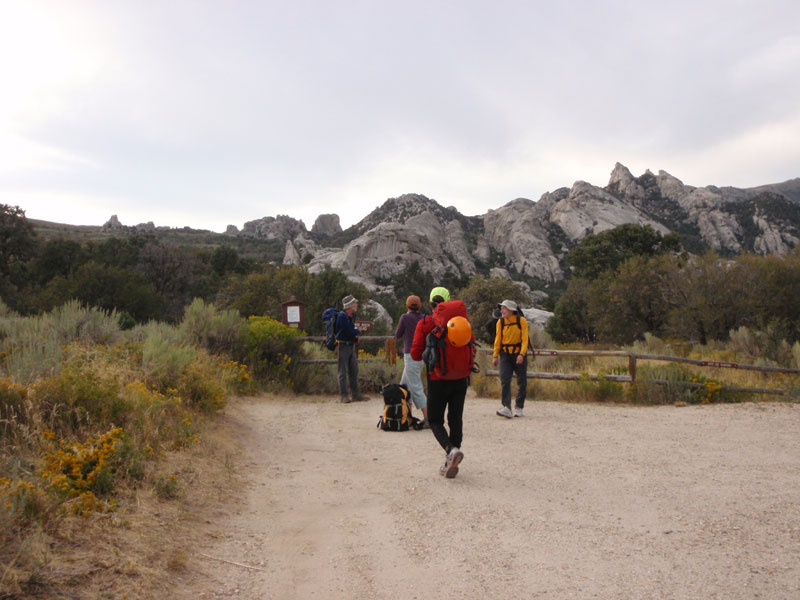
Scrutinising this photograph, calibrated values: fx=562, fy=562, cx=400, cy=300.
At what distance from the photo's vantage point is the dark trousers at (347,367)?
10.5 meters

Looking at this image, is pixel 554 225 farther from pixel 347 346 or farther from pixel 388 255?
pixel 347 346

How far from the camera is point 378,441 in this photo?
735 cm

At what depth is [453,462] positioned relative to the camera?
5387mm

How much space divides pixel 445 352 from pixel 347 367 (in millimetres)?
5579

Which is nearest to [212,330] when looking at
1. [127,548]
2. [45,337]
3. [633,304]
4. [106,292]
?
[45,337]

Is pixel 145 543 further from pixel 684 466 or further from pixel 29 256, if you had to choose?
pixel 29 256

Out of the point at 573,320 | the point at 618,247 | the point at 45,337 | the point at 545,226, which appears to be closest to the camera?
the point at 45,337

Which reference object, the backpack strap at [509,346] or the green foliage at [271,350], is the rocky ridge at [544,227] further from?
the backpack strap at [509,346]

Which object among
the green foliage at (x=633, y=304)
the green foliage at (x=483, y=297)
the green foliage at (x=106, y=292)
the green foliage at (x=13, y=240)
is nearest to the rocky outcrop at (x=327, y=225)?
the green foliage at (x=13, y=240)

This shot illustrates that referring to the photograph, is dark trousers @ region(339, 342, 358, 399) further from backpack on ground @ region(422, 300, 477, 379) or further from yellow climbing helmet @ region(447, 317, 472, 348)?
yellow climbing helmet @ region(447, 317, 472, 348)

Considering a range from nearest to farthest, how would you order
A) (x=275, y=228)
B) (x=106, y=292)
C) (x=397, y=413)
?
(x=397, y=413)
(x=106, y=292)
(x=275, y=228)

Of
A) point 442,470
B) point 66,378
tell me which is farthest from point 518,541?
point 66,378

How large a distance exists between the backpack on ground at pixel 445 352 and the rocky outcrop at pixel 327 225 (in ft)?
347

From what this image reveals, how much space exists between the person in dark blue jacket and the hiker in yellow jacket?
2.70 meters
